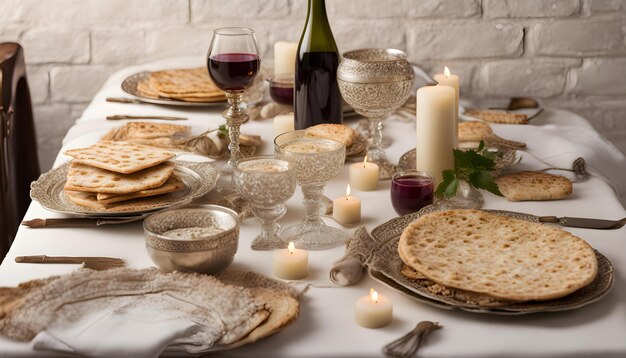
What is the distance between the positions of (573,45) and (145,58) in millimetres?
1365

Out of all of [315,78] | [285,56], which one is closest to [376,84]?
[315,78]

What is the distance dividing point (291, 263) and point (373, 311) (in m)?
0.19

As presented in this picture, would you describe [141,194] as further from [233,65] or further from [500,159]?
[500,159]

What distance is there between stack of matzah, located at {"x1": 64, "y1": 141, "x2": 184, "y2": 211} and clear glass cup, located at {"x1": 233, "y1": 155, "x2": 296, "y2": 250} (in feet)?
0.66

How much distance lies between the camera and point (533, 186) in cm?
162

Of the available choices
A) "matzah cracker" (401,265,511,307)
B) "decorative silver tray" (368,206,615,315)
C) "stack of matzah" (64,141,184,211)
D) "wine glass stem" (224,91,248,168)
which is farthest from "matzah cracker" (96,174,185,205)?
"matzah cracker" (401,265,511,307)

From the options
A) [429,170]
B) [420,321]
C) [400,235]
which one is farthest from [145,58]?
[420,321]

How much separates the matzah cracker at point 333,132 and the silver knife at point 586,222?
0.49m

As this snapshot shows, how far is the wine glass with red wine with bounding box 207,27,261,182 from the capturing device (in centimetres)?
169

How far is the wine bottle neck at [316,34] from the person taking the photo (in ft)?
6.28

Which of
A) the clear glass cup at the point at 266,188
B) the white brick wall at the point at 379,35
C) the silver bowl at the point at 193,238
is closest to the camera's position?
the silver bowl at the point at 193,238

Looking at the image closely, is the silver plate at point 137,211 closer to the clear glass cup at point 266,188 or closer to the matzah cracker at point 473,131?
the clear glass cup at point 266,188

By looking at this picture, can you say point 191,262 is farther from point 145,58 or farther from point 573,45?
point 573,45

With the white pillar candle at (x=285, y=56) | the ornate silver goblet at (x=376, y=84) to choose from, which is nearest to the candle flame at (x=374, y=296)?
the ornate silver goblet at (x=376, y=84)
